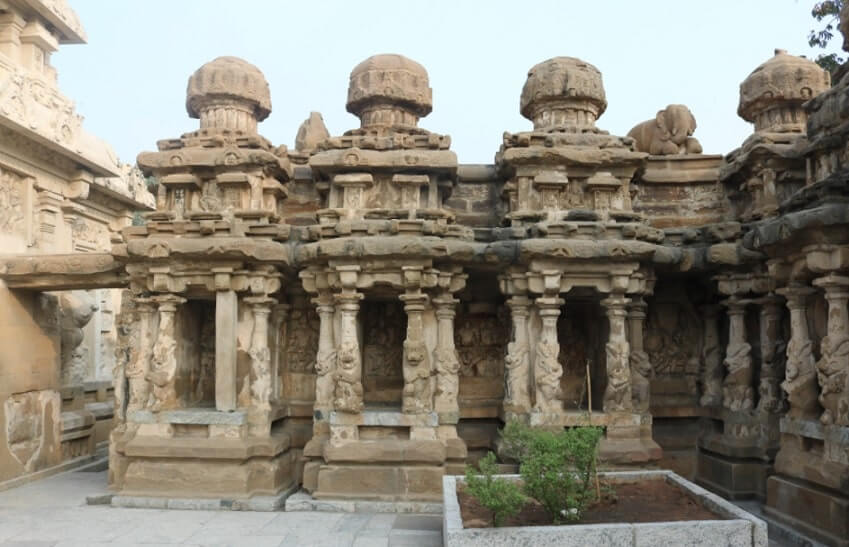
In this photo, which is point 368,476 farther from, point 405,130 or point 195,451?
point 405,130

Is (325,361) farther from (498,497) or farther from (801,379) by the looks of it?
(801,379)

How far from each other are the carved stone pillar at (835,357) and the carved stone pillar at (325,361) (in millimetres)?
5363

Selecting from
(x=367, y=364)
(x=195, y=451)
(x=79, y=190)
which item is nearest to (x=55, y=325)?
(x=79, y=190)

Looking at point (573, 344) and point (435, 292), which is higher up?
point (435, 292)

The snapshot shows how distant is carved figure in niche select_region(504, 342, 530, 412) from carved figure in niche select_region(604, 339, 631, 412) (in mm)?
1015

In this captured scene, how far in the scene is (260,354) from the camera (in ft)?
27.8

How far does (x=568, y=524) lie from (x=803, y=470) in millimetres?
3002

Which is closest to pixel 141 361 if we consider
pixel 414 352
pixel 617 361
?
pixel 414 352

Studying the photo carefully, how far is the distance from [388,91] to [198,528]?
612cm

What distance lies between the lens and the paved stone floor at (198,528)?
22.0 feet

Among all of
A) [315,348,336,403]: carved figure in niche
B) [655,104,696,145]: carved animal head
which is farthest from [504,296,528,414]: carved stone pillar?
[655,104,696,145]: carved animal head

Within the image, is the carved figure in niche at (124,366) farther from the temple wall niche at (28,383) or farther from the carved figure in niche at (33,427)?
the carved figure in niche at (33,427)

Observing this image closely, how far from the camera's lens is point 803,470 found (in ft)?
22.7

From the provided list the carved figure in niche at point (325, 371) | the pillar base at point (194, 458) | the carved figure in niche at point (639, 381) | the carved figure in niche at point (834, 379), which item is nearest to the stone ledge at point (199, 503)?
the pillar base at point (194, 458)
